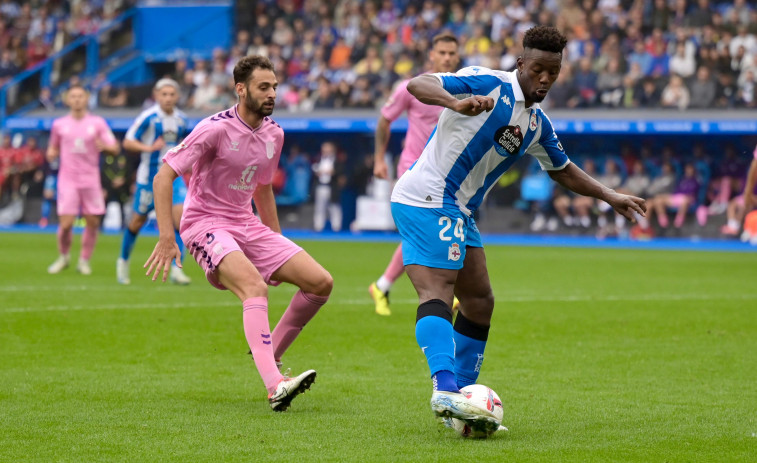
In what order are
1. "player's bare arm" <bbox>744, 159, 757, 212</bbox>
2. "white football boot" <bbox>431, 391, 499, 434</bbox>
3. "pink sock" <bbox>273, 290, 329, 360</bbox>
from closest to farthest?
"white football boot" <bbox>431, 391, 499, 434</bbox>
"pink sock" <bbox>273, 290, 329, 360</bbox>
"player's bare arm" <bbox>744, 159, 757, 212</bbox>

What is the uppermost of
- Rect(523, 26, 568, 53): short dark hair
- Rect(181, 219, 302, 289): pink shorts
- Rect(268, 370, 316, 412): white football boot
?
Rect(523, 26, 568, 53): short dark hair

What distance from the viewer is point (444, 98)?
5.25 metres

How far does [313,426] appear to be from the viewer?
5.77m

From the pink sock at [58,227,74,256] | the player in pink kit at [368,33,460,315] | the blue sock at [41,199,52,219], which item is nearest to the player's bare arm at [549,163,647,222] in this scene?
the player in pink kit at [368,33,460,315]

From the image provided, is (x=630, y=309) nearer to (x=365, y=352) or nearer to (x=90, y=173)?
(x=365, y=352)

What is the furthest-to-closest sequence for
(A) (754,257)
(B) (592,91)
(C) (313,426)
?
A: (B) (592,91) → (A) (754,257) → (C) (313,426)

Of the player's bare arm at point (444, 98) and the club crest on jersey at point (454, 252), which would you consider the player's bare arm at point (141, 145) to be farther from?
the player's bare arm at point (444, 98)

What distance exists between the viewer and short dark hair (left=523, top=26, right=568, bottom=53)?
5.52 metres

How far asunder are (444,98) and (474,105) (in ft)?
0.63

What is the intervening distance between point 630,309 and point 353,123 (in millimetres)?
16501

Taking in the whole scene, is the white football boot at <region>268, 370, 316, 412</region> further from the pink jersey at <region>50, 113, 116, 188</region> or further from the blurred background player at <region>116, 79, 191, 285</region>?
the pink jersey at <region>50, 113, 116, 188</region>

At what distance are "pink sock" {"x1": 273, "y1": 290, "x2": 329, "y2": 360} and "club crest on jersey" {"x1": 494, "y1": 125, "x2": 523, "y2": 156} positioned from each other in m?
1.72

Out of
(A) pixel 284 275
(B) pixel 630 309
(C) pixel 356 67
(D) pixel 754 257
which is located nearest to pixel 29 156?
(C) pixel 356 67

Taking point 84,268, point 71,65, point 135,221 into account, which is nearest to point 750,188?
point 135,221
